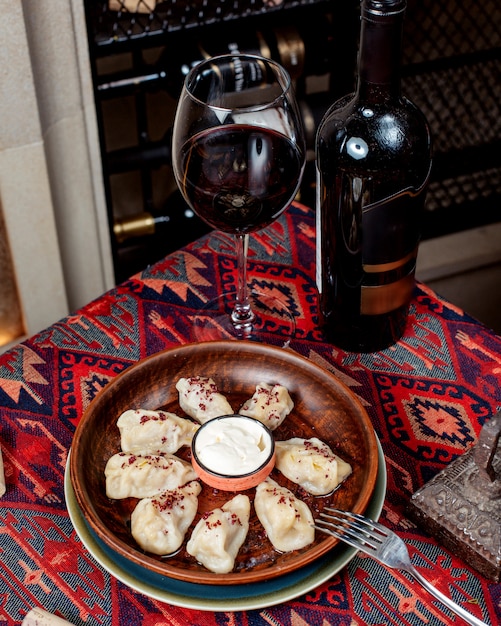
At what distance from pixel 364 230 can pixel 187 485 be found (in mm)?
336

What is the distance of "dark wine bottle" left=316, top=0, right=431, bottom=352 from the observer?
793 mm

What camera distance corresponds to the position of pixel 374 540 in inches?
27.3

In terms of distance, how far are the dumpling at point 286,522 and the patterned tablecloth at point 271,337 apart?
5 cm

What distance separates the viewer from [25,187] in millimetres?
1557

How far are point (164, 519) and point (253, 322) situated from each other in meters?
0.37

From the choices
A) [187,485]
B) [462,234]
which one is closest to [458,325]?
[187,485]

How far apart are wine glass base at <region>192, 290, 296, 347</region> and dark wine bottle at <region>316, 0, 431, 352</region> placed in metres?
0.12

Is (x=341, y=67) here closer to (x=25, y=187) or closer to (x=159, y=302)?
(x=25, y=187)

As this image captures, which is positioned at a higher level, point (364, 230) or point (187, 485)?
point (364, 230)

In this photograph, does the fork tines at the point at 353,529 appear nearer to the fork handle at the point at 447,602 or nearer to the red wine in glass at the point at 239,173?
the fork handle at the point at 447,602

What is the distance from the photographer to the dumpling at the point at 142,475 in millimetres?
748

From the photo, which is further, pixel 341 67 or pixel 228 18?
pixel 341 67

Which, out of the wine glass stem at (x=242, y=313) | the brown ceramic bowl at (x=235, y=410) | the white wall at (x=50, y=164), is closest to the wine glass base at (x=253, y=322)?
the wine glass stem at (x=242, y=313)

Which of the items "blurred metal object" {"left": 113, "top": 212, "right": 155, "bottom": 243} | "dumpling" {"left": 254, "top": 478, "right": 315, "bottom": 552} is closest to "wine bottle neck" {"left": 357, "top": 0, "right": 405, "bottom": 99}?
"dumpling" {"left": 254, "top": 478, "right": 315, "bottom": 552}
